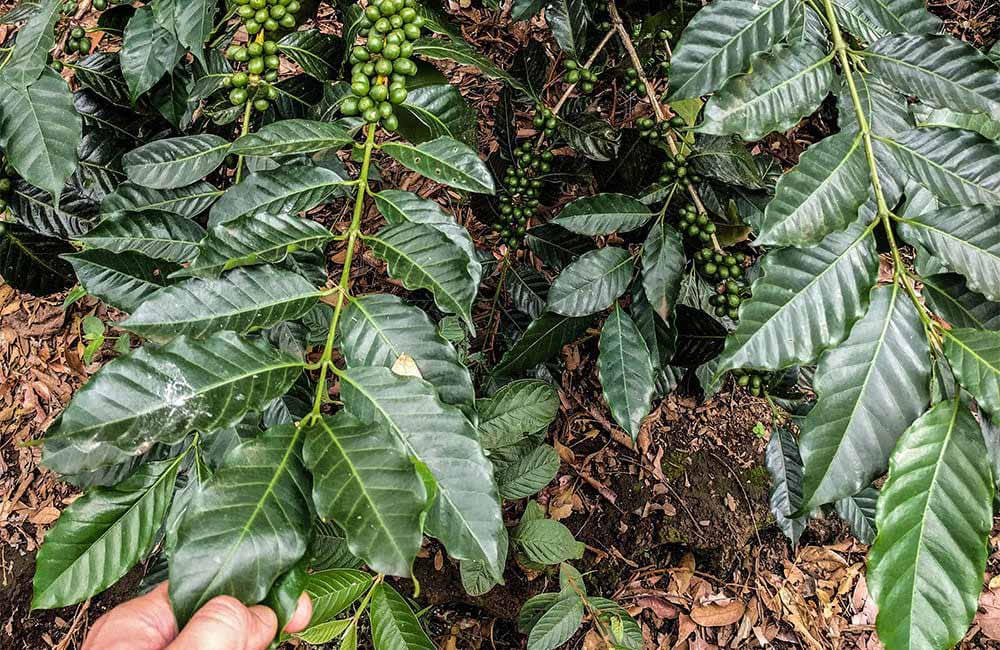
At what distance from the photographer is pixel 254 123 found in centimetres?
159

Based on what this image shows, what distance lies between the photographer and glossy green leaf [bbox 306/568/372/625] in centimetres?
143

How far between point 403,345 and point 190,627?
0.44 metres

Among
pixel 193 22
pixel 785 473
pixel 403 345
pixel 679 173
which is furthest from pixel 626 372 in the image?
pixel 193 22

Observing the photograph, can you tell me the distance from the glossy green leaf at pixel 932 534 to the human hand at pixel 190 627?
730mm

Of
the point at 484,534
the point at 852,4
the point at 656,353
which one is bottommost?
the point at 656,353

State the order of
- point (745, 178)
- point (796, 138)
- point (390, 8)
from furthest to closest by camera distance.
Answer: point (796, 138)
point (745, 178)
point (390, 8)

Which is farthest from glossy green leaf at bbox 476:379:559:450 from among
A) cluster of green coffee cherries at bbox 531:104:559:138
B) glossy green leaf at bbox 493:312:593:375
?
cluster of green coffee cherries at bbox 531:104:559:138

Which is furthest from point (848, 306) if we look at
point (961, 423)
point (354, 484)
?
point (354, 484)

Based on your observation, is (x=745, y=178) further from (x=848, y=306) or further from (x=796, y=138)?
(x=796, y=138)

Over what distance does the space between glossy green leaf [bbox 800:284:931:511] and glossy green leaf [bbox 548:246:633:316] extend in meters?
0.75

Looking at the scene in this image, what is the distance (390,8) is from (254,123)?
0.56m

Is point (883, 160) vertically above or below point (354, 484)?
above

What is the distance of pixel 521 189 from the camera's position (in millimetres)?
1931

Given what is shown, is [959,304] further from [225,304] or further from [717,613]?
[717,613]
